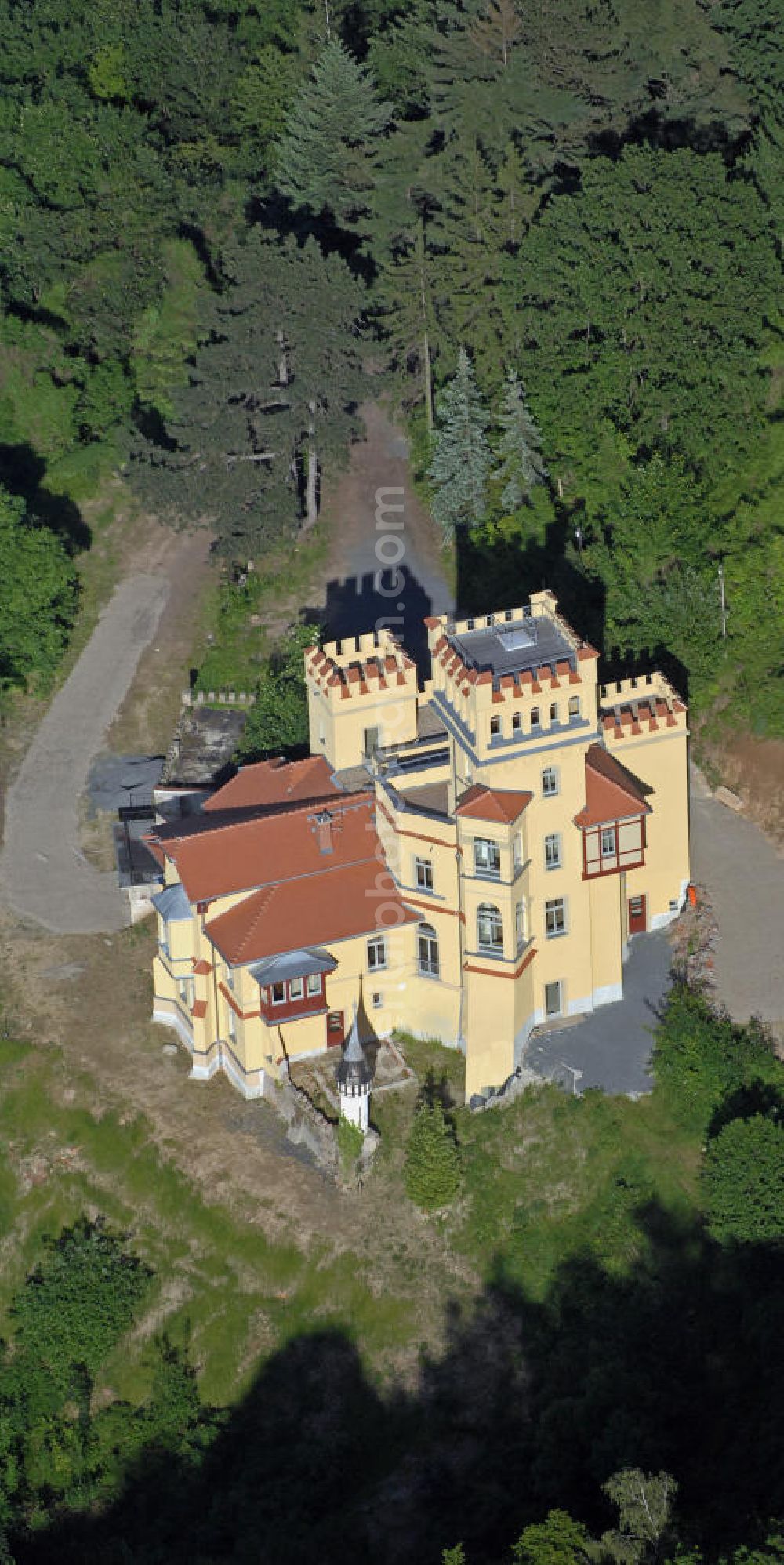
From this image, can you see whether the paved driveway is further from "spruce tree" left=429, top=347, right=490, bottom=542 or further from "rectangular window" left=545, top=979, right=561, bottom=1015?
"spruce tree" left=429, top=347, right=490, bottom=542

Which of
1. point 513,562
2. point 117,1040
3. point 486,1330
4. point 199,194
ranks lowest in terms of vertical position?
Answer: point 486,1330

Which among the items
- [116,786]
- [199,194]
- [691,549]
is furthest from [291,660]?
[199,194]

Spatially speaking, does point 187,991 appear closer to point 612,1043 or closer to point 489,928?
point 489,928

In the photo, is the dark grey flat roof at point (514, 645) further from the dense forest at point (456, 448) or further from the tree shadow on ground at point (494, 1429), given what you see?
the tree shadow on ground at point (494, 1429)

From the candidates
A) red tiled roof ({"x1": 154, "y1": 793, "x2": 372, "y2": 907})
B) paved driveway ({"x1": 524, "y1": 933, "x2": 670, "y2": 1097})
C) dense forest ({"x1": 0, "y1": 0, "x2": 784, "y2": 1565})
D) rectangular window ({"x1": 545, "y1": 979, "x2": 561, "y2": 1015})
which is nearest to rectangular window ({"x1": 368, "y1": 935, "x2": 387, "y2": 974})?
red tiled roof ({"x1": 154, "y1": 793, "x2": 372, "y2": 907})

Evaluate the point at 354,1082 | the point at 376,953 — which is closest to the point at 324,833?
the point at 376,953

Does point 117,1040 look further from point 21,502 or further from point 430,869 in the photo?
point 21,502
